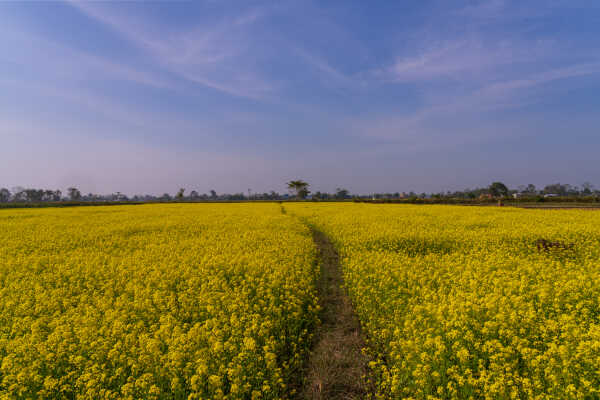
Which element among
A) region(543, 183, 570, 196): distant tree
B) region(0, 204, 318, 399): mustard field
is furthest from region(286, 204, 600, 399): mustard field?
region(543, 183, 570, 196): distant tree

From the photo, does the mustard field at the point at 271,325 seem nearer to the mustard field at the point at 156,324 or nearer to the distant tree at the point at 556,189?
the mustard field at the point at 156,324

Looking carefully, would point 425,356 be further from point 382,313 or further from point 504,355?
point 382,313

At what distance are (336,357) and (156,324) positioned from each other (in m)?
3.32

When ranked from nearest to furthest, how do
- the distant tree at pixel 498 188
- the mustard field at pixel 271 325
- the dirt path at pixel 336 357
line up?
the mustard field at pixel 271 325 < the dirt path at pixel 336 357 < the distant tree at pixel 498 188

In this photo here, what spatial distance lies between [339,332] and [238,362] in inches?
102

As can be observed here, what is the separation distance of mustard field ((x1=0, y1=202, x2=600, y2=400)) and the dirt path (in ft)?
0.74

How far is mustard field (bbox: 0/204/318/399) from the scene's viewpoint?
3477 millimetres

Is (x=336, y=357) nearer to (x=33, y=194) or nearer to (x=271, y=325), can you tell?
(x=271, y=325)

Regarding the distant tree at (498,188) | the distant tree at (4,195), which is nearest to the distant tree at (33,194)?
the distant tree at (4,195)

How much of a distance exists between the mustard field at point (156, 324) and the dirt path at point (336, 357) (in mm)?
319

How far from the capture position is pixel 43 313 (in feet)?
17.8

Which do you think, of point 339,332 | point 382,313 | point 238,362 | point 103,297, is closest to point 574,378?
point 382,313

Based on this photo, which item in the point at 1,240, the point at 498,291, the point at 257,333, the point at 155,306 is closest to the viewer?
the point at 257,333

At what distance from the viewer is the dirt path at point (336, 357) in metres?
4.03
